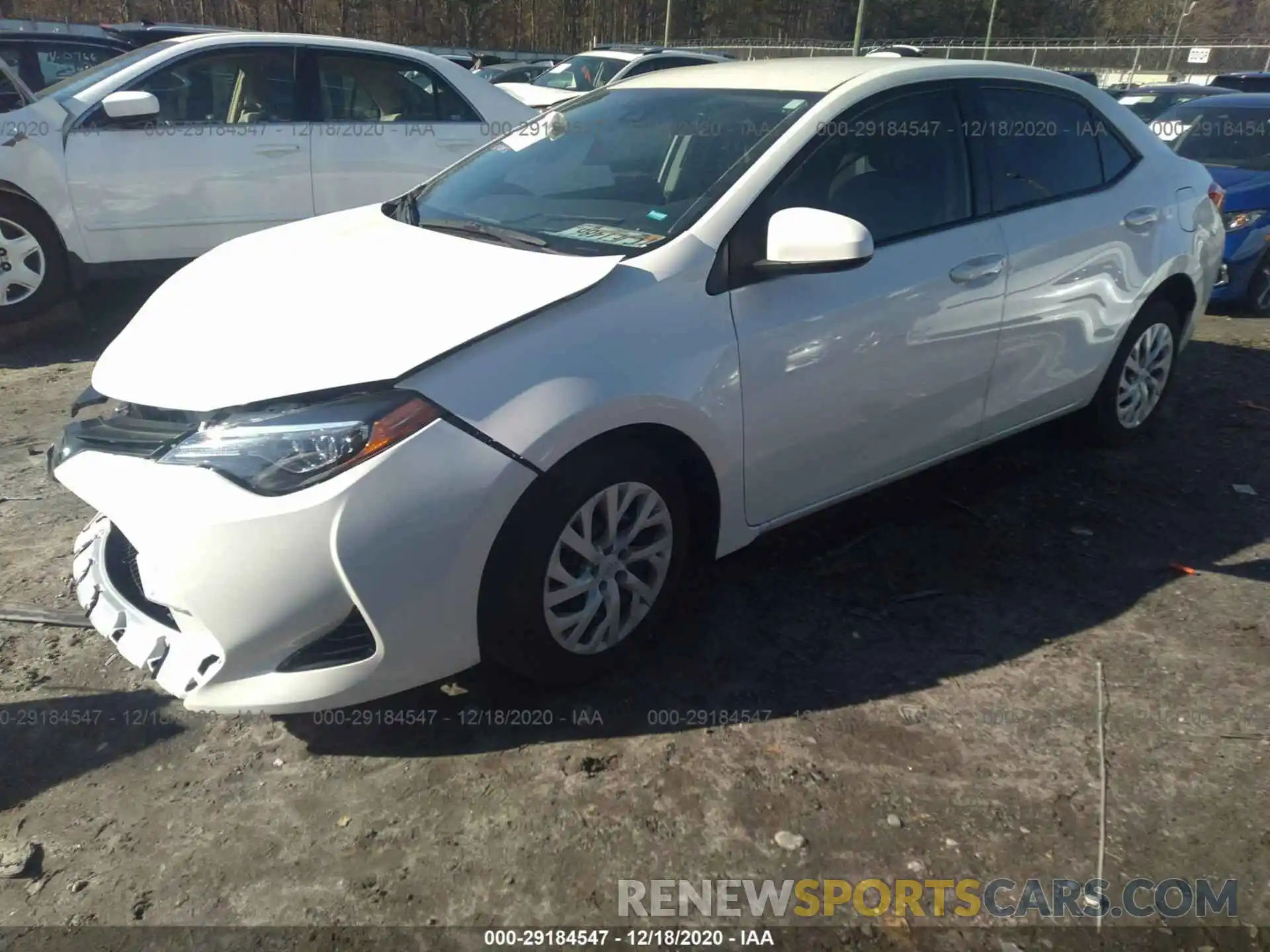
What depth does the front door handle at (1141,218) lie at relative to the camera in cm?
425

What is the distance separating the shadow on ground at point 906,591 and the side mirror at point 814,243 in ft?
3.85

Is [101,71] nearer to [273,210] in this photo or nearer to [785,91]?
[273,210]

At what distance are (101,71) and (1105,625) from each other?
6586 mm

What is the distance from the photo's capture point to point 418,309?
2.65 metres

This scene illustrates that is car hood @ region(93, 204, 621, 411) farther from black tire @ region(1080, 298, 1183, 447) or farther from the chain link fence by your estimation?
the chain link fence

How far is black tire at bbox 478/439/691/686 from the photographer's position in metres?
2.57

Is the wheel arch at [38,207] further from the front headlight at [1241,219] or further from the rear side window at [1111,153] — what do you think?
the front headlight at [1241,219]

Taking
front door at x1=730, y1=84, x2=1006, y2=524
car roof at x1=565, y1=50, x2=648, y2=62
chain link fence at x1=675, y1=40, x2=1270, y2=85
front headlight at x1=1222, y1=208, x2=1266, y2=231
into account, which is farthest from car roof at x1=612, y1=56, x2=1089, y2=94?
chain link fence at x1=675, y1=40, x2=1270, y2=85

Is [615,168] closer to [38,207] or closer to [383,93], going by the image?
[383,93]

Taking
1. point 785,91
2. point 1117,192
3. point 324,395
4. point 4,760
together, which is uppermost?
Answer: point 785,91

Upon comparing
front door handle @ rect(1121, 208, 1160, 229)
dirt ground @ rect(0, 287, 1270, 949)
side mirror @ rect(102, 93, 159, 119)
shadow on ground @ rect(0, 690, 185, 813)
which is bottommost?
shadow on ground @ rect(0, 690, 185, 813)

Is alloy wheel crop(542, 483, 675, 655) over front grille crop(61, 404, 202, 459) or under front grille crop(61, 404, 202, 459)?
under

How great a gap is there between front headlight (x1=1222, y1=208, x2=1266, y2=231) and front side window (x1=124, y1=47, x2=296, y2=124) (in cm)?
669

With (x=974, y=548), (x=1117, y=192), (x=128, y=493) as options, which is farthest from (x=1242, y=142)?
(x=128, y=493)
